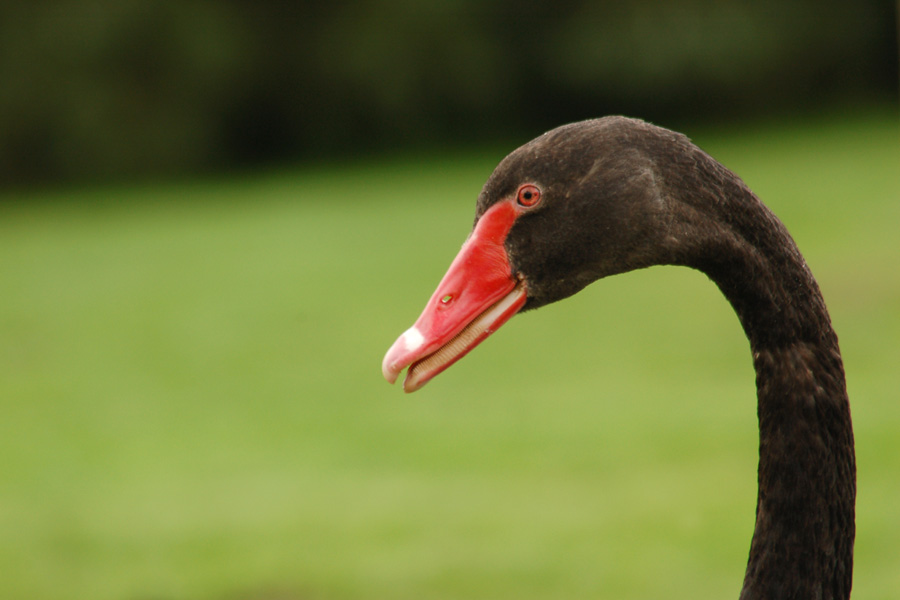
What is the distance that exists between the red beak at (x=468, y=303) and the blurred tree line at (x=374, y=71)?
40.4ft

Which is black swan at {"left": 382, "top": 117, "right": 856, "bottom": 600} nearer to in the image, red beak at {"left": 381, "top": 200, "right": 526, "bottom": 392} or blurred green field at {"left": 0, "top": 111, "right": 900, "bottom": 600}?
red beak at {"left": 381, "top": 200, "right": 526, "bottom": 392}

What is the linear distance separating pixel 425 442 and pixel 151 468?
1.39 m

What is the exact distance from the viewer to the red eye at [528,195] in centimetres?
212

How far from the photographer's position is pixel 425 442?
5.66 metres

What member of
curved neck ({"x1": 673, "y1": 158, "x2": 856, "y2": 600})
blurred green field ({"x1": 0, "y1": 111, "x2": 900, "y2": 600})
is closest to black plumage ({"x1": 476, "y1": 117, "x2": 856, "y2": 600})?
curved neck ({"x1": 673, "y1": 158, "x2": 856, "y2": 600})

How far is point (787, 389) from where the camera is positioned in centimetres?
210

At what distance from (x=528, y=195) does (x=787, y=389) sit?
62 cm

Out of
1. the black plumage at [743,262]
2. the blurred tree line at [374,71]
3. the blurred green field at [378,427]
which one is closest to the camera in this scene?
the black plumage at [743,262]

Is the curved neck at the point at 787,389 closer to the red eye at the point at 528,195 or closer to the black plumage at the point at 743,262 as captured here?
the black plumage at the point at 743,262

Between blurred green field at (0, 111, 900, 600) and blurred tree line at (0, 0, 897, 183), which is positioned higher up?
blurred tree line at (0, 0, 897, 183)

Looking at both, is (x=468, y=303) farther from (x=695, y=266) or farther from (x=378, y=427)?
(x=378, y=427)

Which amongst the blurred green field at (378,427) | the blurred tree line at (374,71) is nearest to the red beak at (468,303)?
the blurred green field at (378,427)

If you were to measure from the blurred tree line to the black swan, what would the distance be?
40.5ft

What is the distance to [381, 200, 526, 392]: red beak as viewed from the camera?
214 centimetres
